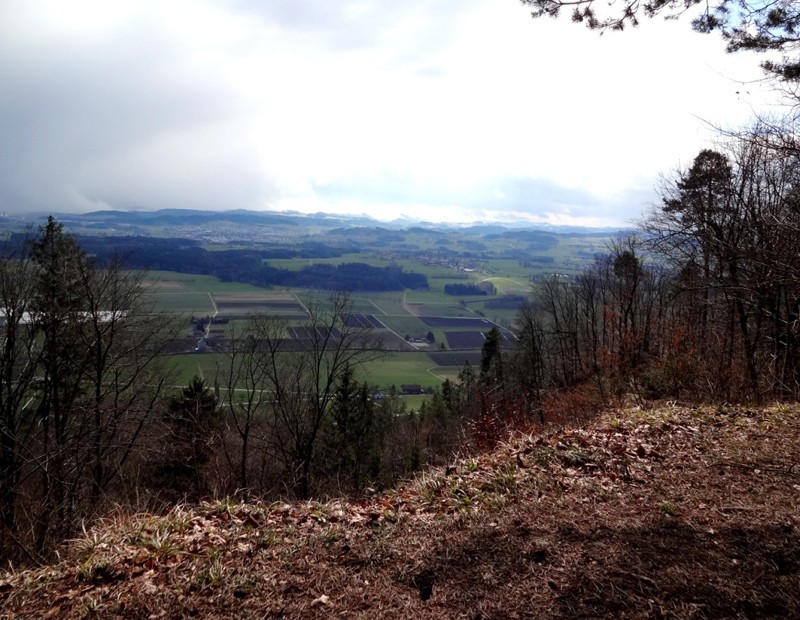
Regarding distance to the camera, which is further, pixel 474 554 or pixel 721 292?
pixel 721 292

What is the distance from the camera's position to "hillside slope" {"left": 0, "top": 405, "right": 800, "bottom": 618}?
2.82m

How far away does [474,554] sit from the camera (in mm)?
3402

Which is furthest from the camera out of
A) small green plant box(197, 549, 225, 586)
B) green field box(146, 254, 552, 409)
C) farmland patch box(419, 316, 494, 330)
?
farmland patch box(419, 316, 494, 330)

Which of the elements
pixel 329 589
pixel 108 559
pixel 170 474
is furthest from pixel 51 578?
pixel 170 474

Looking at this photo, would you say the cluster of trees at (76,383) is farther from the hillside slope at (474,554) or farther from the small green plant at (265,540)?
the small green plant at (265,540)

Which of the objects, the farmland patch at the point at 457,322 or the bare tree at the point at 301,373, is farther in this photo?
the farmland patch at the point at 457,322

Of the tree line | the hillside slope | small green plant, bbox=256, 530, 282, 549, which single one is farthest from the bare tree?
small green plant, bbox=256, 530, 282, 549

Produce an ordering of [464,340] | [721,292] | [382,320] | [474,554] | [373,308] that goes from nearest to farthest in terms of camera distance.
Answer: [474,554]
[721,292]
[464,340]
[382,320]
[373,308]

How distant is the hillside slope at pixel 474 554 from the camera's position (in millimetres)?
2820

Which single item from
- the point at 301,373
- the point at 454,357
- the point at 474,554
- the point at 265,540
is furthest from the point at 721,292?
the point at 454,357

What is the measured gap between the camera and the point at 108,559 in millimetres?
3404

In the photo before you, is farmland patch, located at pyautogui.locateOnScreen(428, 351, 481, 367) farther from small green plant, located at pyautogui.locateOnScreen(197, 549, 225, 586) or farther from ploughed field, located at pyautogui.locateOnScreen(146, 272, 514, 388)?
small green plant, located at pyautogui.locateOnScreen(197, 549, 225, 586)

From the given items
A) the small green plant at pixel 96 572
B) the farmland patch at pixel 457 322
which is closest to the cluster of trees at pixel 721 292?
Result: the small green plant at pixel 96 572

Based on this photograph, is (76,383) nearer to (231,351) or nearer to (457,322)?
(231,351)
